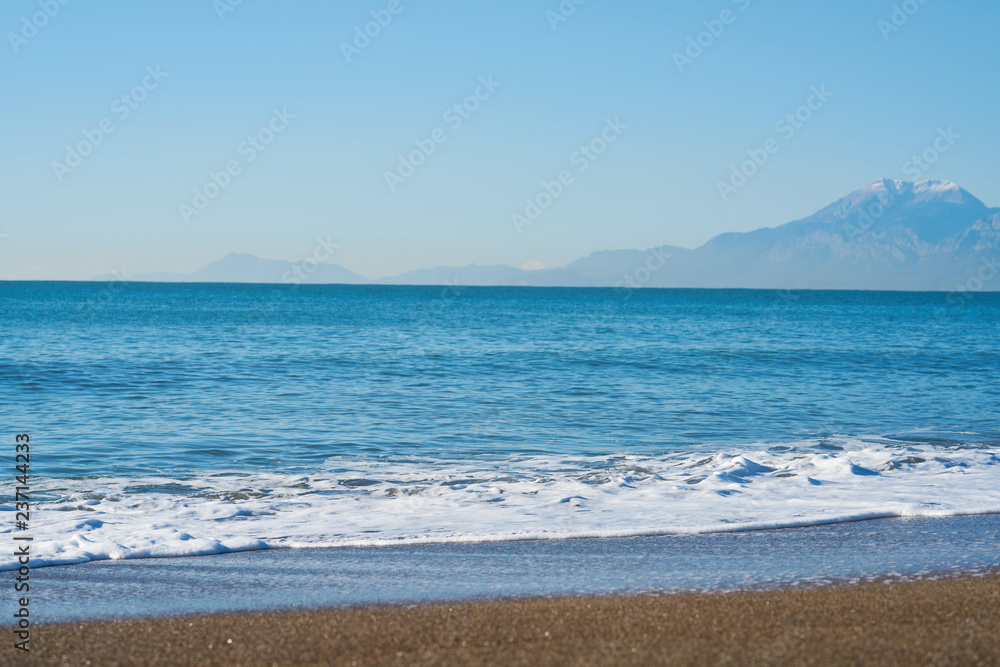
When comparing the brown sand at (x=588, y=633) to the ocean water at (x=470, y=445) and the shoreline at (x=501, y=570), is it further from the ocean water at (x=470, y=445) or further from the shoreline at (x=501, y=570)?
the ocean water at (x=470, y=445)

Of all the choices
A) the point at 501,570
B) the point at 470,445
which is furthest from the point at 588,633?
the point at 470,445

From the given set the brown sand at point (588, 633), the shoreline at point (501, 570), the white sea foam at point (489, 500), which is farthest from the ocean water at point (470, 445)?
the brown sand at point (588, 633)

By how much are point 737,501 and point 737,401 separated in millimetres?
9131

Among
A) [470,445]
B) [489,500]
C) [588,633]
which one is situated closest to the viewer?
[588,633]

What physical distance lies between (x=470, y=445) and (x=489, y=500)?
3.39 m

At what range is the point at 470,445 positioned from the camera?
11945 mm

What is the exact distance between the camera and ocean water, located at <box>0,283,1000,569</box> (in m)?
7.67

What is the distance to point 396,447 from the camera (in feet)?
38.6

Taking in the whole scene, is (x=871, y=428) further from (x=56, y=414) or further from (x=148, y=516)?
(x=56, y=414)

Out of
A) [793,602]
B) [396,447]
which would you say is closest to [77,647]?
[793,602]

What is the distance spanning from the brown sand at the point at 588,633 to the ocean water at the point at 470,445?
207cm

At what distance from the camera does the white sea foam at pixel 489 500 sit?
7082mm

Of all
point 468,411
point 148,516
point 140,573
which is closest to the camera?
point 140,573

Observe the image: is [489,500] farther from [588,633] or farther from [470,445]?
[588,633]
